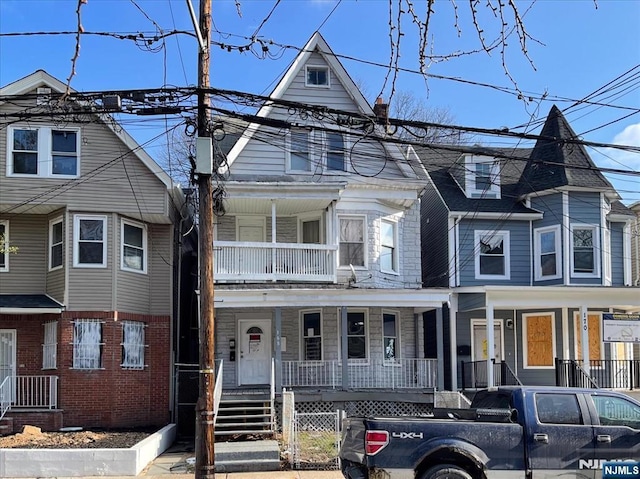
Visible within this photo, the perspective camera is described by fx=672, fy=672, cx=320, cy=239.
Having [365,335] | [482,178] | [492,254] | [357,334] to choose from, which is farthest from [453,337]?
[482,178]

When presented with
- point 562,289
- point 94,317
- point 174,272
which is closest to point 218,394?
point 94,317

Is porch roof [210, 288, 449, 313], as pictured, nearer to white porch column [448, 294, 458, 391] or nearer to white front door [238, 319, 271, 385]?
white porch column [448, 294, 458, 391]

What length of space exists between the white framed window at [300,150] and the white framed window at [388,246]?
9.31 ft

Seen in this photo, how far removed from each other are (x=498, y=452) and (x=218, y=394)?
780cm

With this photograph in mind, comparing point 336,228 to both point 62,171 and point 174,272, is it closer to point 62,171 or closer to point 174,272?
point 174,272

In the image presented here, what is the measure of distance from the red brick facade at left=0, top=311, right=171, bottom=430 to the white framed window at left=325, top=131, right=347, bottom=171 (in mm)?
6890

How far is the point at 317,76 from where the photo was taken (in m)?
20.2

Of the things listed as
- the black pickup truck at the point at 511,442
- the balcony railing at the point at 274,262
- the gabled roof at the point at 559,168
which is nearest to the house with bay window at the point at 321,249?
the balcony railing at the point at 274,262

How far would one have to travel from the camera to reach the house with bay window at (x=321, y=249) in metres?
18.2

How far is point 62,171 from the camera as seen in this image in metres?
18.5

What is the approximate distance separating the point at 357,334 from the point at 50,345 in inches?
341

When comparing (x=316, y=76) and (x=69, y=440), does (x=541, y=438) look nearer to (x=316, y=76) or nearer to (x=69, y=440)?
(x=69, y=440)

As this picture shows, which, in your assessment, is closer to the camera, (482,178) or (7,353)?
(7,353)

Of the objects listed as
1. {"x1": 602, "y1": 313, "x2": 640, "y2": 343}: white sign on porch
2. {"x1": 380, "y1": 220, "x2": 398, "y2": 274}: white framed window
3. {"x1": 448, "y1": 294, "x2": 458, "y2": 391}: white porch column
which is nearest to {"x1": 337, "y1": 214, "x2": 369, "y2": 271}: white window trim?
{"x1": 380, "y1": 220, "x2": 398, "y2": 274}: white framed window
